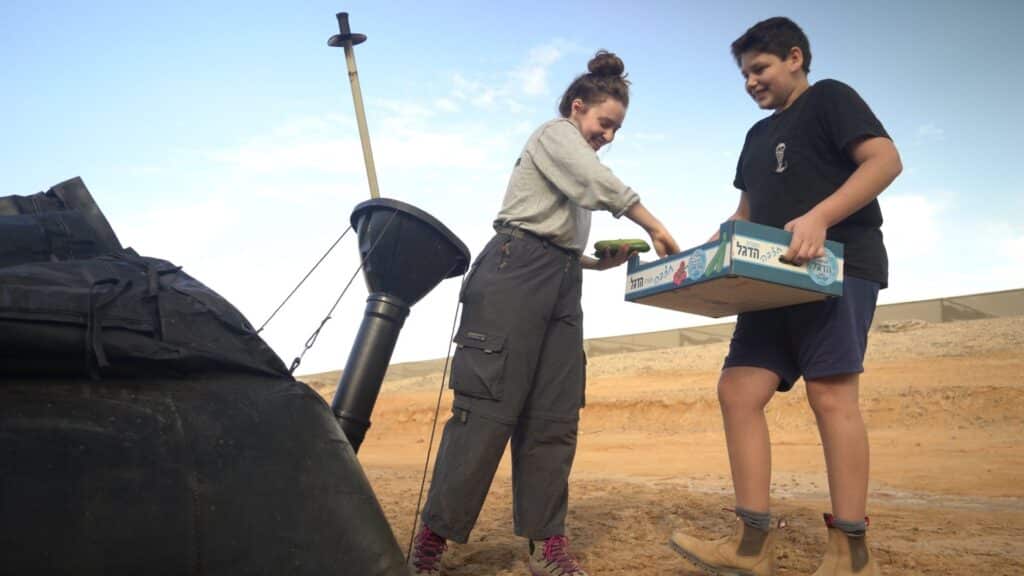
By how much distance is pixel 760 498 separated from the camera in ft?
9.08

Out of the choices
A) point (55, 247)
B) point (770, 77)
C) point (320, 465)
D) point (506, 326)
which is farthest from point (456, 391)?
point (770, 77)

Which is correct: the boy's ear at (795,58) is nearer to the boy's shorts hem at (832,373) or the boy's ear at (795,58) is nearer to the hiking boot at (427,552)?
the boy's shorts hem at (832,373)

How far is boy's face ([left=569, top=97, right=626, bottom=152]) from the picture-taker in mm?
3074

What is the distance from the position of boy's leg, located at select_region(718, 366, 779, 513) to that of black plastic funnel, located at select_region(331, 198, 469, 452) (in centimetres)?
109

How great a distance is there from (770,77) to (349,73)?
6.15ft

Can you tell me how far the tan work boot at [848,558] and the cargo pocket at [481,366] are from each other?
1145mm

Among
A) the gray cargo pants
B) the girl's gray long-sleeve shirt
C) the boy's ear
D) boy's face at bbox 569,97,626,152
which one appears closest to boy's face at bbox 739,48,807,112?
the boy's ear

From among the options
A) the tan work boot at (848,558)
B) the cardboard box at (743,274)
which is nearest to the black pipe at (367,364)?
the cardboard box at (743,274)

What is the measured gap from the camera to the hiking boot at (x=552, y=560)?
9.29 feet

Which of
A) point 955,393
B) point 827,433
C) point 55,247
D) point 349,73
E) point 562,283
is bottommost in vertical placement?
point 955,393

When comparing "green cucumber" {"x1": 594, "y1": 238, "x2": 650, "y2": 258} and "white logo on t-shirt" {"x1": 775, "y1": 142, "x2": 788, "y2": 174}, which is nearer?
"white logo on t-shirt" {"x1": 775, "y1": 142, "x2": 788, "y2": 174}

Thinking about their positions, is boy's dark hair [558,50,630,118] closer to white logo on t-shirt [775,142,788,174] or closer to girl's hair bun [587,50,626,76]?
girl's hair bun [587,50,626,76]

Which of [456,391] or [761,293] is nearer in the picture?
[761,293]

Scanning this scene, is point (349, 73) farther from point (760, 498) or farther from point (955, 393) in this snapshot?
point (955, 393)
